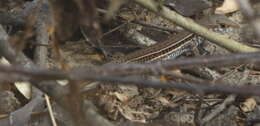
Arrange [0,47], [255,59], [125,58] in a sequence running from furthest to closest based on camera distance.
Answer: [125,58] → [0,47] → [255,59]

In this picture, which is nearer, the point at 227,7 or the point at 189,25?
the point at 189,25

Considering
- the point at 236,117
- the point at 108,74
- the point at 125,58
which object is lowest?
the point at 236,117

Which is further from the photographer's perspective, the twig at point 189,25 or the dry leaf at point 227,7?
the dry leaf at point 227,7

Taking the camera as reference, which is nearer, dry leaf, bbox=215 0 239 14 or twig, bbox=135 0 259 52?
twig, bbox=135 0 259 52

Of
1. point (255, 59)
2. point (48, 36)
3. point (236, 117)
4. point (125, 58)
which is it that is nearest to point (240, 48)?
point (236, 117)

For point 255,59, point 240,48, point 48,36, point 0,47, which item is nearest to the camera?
point 255,59

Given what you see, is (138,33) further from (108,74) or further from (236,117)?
(108,74)

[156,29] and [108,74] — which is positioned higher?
[108,74]

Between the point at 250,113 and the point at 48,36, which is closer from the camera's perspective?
the point at 250,113
